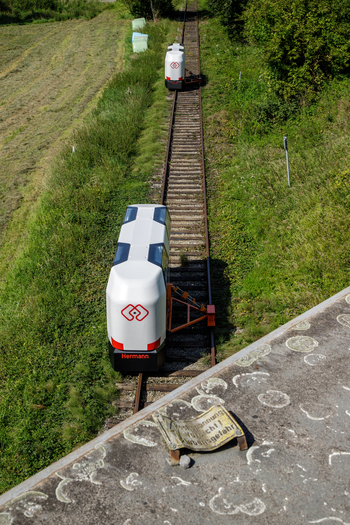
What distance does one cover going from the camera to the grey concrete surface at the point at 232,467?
4.85 m

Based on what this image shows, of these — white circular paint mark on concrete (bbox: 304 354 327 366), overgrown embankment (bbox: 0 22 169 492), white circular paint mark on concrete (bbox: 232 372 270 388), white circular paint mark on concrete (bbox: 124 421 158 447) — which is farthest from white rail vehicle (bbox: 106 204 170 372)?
white circular paint mark on concrete (bbox: 304 354 327 366)

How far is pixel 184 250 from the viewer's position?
13.1 m

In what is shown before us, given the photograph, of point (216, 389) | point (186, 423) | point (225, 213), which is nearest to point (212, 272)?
point (225, 213)

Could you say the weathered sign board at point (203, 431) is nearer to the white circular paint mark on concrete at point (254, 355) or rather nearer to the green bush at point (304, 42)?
the white circular paint mark on concrete at point (254, 355)

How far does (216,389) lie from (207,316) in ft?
12.9

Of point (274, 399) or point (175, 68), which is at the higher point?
point (175, 68)

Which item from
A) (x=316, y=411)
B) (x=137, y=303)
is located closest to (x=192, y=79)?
(x=137, y=303)

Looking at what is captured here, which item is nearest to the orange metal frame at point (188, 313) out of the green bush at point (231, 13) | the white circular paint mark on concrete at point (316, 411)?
the white circular paint mark on concrete at point (316, 411)

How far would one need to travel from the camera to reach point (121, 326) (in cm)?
812

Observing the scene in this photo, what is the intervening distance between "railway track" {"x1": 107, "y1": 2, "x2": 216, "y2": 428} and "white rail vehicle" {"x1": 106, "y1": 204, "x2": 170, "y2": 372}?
0.60 m

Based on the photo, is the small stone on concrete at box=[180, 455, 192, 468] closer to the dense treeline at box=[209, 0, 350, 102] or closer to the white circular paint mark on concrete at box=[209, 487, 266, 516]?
the white circular paint mark on concrete at box=[209, 487, 266, 516]

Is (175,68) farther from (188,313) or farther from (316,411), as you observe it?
(316,411)

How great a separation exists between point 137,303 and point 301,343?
114 inches

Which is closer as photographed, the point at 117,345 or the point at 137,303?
the point at 137,303
